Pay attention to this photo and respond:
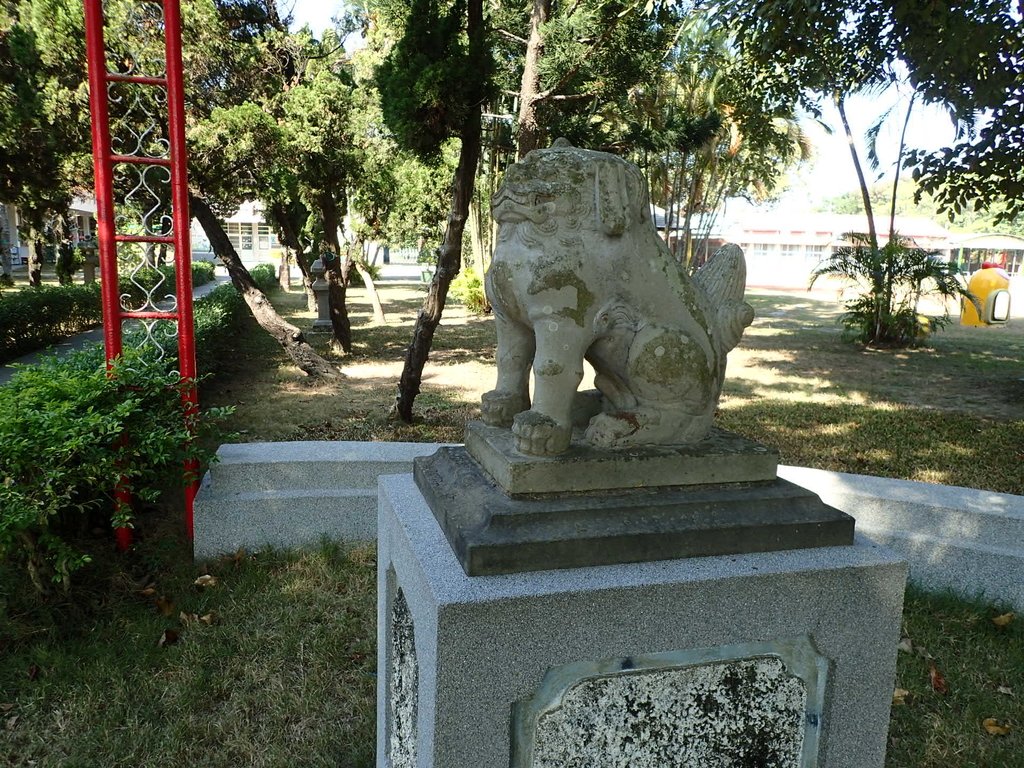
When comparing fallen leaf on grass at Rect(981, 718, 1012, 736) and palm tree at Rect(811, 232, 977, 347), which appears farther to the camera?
palm tree at Rect(811, 232, 977, 347)

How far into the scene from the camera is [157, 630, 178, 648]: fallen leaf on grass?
9.68 ft

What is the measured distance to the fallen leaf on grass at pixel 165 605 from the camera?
3.16 m

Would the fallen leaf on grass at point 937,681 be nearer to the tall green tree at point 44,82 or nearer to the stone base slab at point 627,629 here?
the stone base slab at point 627,629

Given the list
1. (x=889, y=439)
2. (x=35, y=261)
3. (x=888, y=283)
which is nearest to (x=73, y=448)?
(x=889, y=439)

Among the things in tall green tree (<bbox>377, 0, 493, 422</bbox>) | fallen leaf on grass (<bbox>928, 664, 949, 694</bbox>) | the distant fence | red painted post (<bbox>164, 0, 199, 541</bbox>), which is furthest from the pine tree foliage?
the distant fence

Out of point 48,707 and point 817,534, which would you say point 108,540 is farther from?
point 817,534

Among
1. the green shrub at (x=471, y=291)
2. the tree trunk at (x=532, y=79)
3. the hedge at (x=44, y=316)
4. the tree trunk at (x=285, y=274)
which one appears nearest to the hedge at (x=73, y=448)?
the tree trunk at (x=532, y=79)

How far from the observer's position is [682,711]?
1731mm

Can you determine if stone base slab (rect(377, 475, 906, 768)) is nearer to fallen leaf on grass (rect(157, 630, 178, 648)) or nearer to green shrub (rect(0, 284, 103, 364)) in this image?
fallen leaf on grass (rect(157, 630, 178, 648))

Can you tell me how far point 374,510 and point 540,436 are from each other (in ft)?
7.15

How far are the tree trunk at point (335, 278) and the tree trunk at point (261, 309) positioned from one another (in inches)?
58.8

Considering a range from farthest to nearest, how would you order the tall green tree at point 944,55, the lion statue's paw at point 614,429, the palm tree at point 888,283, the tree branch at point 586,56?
the palm tree at point 888,283 < the tree branch at point 586,56 < the tall green tree at point 944,55 < the lion statue's paw at point 614,429

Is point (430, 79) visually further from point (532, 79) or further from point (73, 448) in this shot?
point (73, 448)

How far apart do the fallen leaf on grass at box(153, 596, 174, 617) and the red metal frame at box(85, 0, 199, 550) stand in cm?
47
